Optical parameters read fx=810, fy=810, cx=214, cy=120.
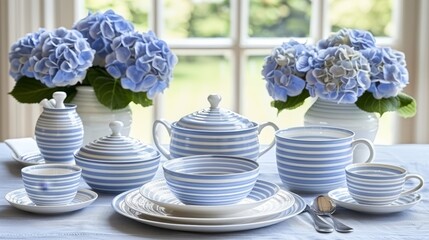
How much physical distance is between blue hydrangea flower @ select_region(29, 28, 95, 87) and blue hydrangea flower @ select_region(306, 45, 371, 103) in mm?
414

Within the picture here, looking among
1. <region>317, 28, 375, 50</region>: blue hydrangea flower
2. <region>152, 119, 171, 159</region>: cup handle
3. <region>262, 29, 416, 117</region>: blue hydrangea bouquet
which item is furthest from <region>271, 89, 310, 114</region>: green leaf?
<region>152, 119, 171, 159</region>: cup handle

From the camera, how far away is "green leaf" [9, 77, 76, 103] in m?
1.54

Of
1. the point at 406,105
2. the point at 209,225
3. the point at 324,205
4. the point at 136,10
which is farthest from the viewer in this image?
the point at 136,10

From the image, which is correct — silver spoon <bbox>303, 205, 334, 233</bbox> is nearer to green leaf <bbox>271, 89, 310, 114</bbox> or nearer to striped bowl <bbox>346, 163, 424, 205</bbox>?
striped bowl <bbox>346, 163, 424, 205</bbox>

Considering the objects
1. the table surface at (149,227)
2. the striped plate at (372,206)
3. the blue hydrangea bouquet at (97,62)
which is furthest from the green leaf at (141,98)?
the striped plate at (372,206)

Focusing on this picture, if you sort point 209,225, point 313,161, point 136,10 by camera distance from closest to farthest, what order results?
point 209,225, point 313,161, point 136,10

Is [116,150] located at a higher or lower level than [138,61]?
lower

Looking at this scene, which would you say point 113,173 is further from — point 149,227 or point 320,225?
point 320,225

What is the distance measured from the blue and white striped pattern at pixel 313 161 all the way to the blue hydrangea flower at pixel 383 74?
176mm

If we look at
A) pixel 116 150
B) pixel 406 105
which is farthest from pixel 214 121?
pixel 406 105

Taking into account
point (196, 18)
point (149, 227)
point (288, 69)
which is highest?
point (196, 18)

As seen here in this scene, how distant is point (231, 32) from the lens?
246cm

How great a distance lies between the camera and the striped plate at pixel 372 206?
115cm

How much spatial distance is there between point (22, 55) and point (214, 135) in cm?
45
